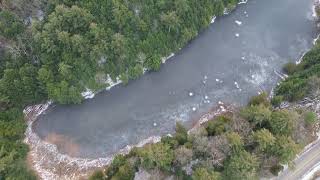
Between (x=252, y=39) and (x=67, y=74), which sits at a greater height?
(x=67, y=74)

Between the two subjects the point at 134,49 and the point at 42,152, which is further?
the point at 134,49

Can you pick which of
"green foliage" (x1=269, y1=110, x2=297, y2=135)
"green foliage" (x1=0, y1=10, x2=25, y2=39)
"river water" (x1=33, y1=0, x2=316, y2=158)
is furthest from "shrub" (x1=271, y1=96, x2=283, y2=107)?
"green foliage" (x1=0, y1=10, x2=25, y2=39)

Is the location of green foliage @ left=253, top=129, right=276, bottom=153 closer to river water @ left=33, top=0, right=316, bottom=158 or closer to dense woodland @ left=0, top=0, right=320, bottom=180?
dense woodland @ left=0, top=0, right=320, bottom=180

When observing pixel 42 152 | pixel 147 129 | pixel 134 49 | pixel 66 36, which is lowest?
pixel 147 129

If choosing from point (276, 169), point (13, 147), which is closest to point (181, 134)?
point (276, 169)

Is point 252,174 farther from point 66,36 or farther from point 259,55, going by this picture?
point 66,36

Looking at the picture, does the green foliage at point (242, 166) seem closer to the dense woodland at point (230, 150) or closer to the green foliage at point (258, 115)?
the dense woodland at point (230, 150)

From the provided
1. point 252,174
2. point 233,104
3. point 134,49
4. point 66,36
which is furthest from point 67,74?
point 252,174

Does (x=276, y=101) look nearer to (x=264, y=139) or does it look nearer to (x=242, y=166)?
(x=264, y=139)
